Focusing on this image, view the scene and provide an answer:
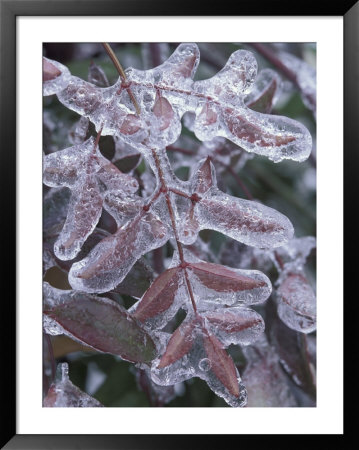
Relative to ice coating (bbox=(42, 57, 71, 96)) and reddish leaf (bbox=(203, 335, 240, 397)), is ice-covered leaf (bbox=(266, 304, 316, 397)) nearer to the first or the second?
reddish leaf (bbox=(203, 335, 240, 397))

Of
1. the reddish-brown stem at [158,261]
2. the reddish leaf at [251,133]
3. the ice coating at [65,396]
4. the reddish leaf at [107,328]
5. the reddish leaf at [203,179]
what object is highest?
the reddish leaf at [251,133]

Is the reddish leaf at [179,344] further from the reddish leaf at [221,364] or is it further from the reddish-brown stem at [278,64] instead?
the reddish-brown stem at [278,64]

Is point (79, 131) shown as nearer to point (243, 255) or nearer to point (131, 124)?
point (131, 124)

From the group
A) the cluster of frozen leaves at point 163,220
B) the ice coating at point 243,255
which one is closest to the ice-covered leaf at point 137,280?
the cluster of frozen leaves at point 163,220

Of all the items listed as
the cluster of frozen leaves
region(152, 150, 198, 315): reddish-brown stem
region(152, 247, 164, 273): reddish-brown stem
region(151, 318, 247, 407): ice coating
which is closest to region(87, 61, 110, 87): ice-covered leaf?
the cluster of frozen leaves

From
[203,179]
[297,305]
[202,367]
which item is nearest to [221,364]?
[202,367]
